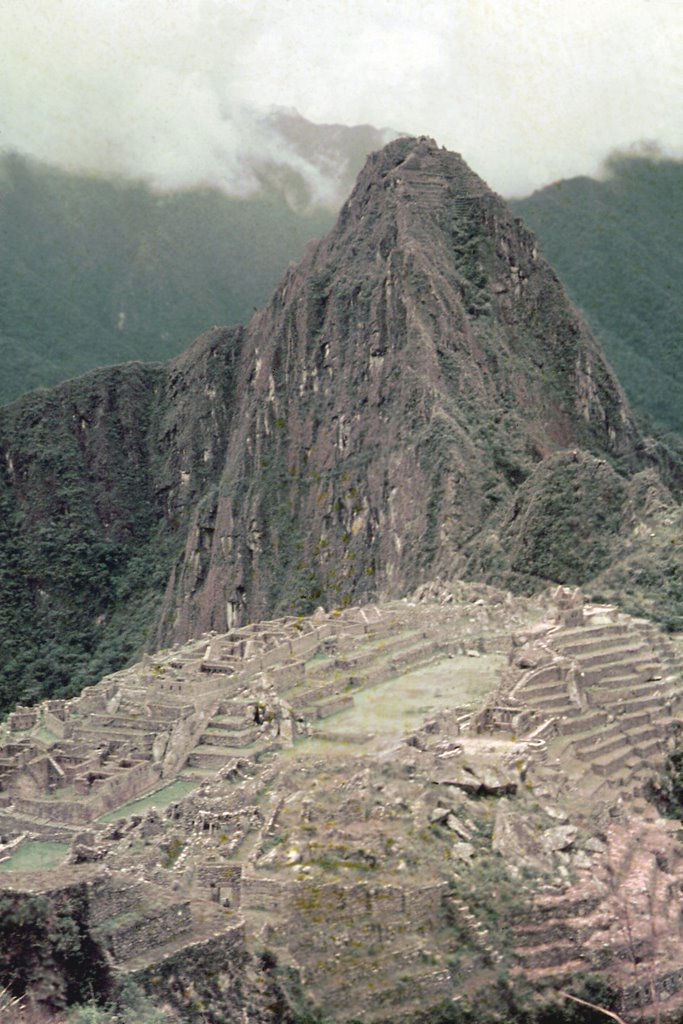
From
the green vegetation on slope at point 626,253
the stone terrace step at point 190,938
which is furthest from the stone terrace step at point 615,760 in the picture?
the green vegetation on slope at point 626,253

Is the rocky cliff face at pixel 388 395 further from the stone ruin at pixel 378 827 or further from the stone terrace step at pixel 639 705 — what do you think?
the stone ruin at pixel 378 827

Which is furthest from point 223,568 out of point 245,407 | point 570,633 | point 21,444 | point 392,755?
point 392,755

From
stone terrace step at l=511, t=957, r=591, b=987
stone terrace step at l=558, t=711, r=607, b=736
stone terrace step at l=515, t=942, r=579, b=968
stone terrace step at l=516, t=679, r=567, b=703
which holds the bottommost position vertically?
stone terrace step at l=511, t=957, r=591, b=987

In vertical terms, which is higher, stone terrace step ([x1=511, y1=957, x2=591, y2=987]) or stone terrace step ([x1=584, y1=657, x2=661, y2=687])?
stone terrace step ([x1=584, y1=657, x2=661, y2=687])

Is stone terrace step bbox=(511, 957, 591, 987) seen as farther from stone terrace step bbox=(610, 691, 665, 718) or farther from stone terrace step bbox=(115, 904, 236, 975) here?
stone terrace step bbox=(610, 691, 665, 718)

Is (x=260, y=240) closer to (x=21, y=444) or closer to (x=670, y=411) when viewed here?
(x=21, y=444)

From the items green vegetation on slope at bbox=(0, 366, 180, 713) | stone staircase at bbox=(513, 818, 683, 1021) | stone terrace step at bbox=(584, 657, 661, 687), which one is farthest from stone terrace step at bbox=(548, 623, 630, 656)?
green vegetation on slope at bbox=(0, 366, 180, 713)

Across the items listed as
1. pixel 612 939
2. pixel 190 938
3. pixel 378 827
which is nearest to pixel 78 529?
pixel 378 827

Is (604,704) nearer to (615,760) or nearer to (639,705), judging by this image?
(639,705)
